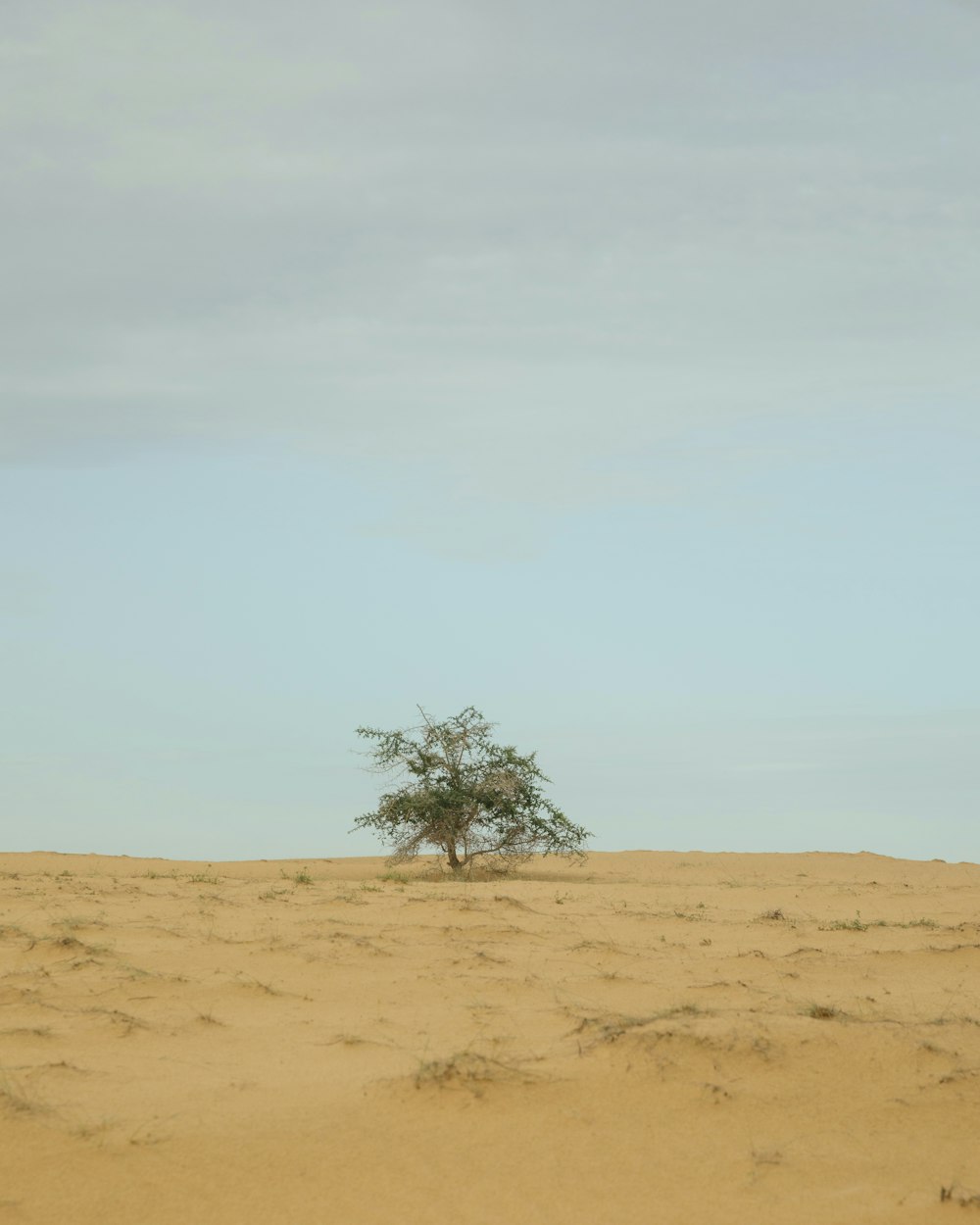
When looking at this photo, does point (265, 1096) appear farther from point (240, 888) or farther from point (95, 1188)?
point (240, 888)

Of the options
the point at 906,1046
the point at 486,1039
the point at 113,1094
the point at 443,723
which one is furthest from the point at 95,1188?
the point at 443,723

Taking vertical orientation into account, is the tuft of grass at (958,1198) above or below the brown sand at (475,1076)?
below

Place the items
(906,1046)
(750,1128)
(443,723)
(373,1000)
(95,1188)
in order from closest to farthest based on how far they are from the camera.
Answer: (95,1188)
(750,1128)
(906,1046)
(373,1000)
(443,723)

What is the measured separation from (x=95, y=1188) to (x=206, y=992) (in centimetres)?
324

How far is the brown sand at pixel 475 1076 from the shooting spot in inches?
208

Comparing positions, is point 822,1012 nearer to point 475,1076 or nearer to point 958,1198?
point 958,1198

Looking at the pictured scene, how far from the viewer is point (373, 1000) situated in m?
8.41

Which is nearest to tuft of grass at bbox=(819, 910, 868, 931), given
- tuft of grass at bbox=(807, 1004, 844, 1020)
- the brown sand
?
the brown sand

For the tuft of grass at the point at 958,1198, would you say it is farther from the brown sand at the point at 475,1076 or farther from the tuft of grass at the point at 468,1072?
the tuft of grass at the point at 468,1072

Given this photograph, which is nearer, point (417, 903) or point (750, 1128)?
point (750, 1128)

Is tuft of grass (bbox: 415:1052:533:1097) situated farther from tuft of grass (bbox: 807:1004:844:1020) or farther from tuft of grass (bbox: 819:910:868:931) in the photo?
tuft of grass (bbox: 819:910:868:931)

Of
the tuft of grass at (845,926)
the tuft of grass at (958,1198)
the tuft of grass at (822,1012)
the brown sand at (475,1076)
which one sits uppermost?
the tuft of grass at (845,926)

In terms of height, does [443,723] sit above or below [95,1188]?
above

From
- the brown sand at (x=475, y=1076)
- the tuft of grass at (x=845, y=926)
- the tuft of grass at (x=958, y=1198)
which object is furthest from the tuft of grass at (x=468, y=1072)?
the tuft of grass at (x=845, y=926)
